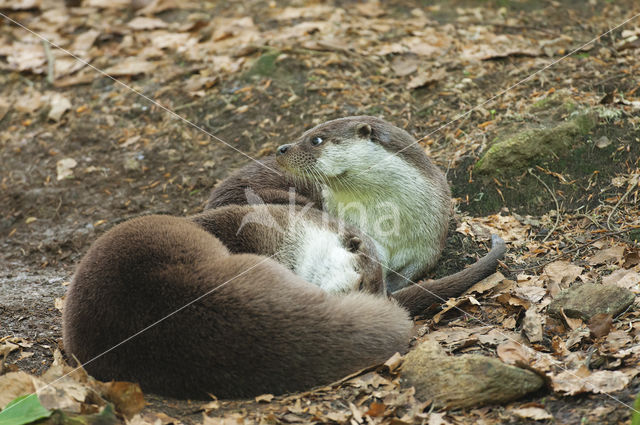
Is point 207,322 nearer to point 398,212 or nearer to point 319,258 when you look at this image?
point 319,258

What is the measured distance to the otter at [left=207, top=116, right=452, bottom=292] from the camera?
4.56 m

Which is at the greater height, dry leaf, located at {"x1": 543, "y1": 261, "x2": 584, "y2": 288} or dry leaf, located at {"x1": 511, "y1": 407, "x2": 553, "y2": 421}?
dry leaf, located at {"x1": 543, "y1": 261, "x2": 584, "y2": 288}

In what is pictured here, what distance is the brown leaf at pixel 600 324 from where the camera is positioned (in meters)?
3.28

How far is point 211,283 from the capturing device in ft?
10.2

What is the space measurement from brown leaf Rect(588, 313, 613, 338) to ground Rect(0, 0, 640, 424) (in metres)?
0.04

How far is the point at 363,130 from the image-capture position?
4.57 metres

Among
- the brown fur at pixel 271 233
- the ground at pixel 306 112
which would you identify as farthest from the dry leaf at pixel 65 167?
the brown fur at pixel 271 233

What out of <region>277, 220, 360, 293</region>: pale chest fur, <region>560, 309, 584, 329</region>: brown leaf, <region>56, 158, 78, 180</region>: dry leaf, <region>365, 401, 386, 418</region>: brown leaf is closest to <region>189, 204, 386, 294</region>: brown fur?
<region>277, 220, 360, 293</region>: pale chest fur

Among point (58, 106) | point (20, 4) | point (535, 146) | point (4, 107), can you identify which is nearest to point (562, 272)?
point (535, 146)

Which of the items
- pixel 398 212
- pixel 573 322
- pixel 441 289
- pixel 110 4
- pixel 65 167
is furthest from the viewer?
pixel 110 4

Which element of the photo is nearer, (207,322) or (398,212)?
(207,322)

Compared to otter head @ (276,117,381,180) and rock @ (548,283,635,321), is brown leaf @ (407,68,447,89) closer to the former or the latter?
otter head @ (276,117,381,180)

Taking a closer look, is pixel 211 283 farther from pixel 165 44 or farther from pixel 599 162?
pixel 165 44

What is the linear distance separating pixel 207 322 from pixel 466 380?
1150 millimetres
